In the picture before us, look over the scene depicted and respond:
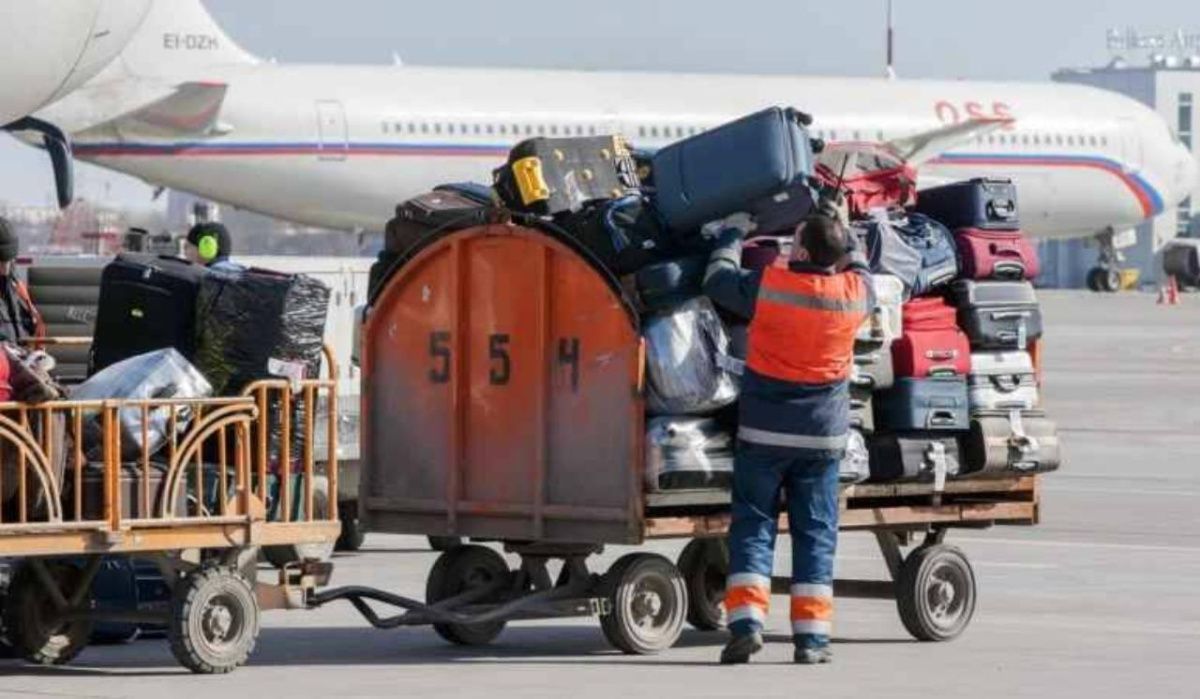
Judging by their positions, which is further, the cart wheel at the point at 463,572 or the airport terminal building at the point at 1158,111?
the airport terminal building at the point at 1158,111

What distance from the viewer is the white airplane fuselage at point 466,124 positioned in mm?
51688

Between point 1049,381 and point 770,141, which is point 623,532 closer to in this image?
point 770,141

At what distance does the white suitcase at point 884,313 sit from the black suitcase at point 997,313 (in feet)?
1.63

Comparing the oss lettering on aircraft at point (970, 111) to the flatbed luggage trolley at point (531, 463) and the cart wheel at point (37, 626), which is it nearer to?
the flatbed luggage trolley at point (531, 463)

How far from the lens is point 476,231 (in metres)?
13.1

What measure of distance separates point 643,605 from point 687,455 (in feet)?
2.41

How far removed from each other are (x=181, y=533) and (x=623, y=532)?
173 cm

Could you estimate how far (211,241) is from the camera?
1488 cm

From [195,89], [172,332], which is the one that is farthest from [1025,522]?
[195,89]

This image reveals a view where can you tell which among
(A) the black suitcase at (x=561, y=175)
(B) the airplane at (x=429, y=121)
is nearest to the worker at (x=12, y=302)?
(A) the black suitcase at (x=561, y=175)

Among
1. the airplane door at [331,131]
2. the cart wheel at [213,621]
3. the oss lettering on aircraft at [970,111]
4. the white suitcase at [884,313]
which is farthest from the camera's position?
the oss lettering on aircraft at [970,111]

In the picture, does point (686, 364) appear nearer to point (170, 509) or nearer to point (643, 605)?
point (643, 605)

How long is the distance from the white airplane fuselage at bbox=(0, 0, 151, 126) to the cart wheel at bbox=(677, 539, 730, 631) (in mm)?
4714

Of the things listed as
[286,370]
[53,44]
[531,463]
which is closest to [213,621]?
Result: [286,370]
